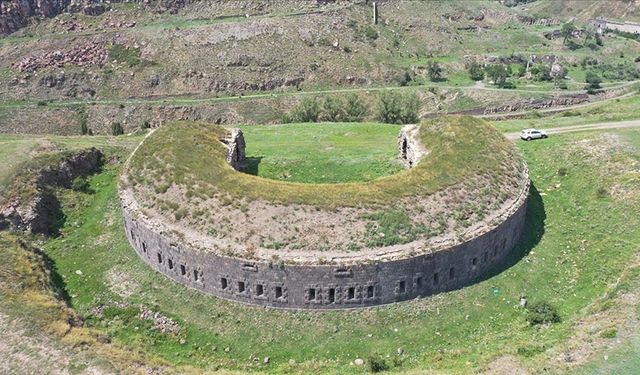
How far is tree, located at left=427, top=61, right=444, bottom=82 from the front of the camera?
13462 centimetres

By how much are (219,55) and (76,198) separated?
3410 inches

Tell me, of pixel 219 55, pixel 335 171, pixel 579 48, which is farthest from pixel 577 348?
pixel 579 48

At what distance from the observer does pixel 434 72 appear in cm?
13500

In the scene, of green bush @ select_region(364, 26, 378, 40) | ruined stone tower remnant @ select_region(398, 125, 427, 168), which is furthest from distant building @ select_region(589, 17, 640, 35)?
ruined stone tower remnant @ select_region(398, 125, 427, 168)

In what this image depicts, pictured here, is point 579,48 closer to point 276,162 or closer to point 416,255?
point 276,162

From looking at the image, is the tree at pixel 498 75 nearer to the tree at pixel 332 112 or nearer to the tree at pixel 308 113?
the tree at pixel 332 112

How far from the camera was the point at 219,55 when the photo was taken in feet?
432

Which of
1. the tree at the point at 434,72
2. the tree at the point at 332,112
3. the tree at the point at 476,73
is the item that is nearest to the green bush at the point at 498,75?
the tree at the point at 476,73

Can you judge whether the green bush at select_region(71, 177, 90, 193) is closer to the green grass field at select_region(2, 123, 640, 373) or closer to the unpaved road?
the green grass field at select_region(2, 123, 640, 373)

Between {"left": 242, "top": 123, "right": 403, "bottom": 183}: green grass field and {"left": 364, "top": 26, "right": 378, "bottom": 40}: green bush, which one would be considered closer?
{"left": 242, "top": 123, "right": 403, "bottom": 183}: green grass field

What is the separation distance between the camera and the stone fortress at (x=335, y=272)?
3488cm

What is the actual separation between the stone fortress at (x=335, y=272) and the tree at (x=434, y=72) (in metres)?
101

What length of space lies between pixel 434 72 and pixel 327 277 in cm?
11055

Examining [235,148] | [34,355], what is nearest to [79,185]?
[235,148]
